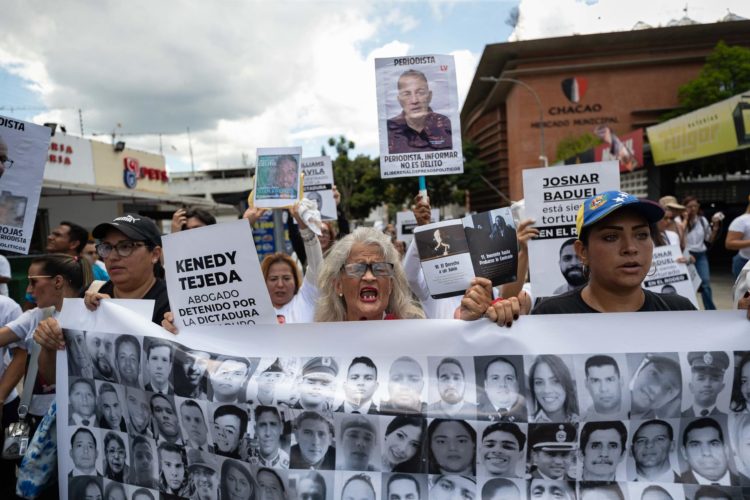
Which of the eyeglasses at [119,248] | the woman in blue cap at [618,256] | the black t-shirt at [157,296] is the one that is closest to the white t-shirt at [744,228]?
the woman in blue cap at [618,256]

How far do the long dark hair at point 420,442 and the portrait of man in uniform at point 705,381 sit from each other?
2.90 ft

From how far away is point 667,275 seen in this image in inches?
169

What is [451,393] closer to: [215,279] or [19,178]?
[215,279]

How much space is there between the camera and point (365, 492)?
1.91 meters

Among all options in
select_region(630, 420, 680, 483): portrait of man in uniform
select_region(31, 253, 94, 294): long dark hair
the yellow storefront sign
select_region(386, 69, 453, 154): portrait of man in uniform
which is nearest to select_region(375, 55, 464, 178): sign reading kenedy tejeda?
select_region(386, 69, 453, 154): portrait of man in uniform

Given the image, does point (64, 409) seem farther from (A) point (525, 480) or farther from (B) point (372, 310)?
(A) point (525, 480)

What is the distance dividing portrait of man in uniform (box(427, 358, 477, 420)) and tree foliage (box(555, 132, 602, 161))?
40.3m

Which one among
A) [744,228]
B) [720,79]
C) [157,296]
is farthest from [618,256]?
[720,79]

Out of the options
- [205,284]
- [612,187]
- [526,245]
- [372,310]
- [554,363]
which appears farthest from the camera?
[612,187]

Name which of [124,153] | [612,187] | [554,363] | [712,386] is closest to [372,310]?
[554,363]

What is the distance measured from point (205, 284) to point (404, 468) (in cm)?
113

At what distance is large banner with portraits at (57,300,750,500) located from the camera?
1.86 meters

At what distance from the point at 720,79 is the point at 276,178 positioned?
46001mm

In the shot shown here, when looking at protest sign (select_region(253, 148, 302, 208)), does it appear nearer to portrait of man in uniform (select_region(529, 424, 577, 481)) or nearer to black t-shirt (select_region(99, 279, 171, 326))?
black t-shirt (select_region(99, 279, 171, 326))
